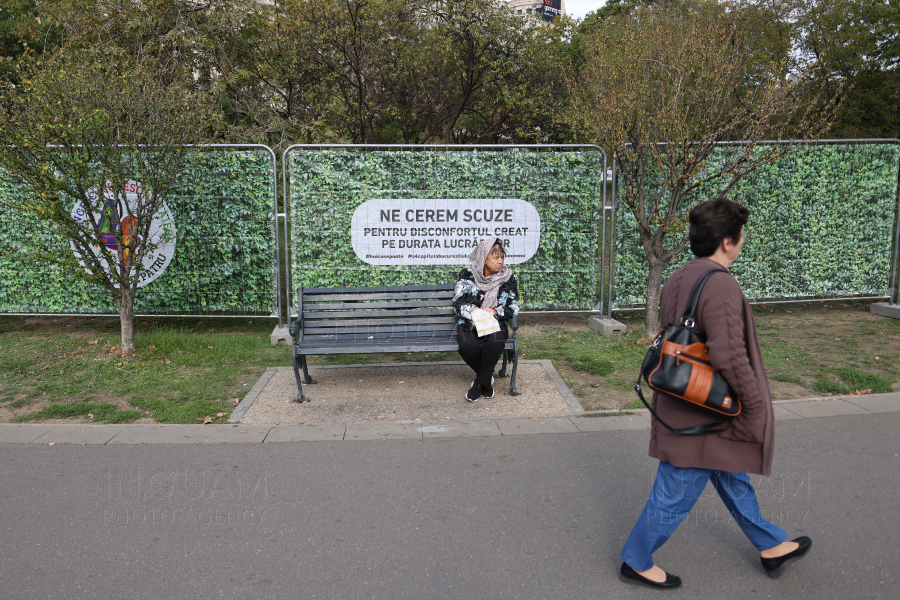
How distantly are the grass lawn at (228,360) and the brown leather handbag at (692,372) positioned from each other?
9.99 ft

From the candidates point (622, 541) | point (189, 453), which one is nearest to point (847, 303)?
point (622, 541)

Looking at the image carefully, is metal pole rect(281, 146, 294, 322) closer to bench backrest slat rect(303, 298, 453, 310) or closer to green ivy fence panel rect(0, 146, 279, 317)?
green ivy fence panel rect(0, 146, 279, 317)

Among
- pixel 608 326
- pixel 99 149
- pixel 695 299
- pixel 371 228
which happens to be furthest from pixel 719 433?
pixel 99 149

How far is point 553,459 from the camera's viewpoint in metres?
4.61

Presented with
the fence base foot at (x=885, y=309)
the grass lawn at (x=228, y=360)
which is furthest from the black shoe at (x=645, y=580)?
the fence base foot at (x=885, y=309)

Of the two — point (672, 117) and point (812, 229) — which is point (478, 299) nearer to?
point (672, 117)

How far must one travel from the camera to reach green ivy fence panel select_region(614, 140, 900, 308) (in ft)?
28.7

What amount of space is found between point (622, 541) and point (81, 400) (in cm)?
477

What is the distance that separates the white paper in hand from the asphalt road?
45.0 inches

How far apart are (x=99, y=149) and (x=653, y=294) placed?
6194 mm

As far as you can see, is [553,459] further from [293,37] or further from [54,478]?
[293,37]

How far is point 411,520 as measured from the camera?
12.2ft

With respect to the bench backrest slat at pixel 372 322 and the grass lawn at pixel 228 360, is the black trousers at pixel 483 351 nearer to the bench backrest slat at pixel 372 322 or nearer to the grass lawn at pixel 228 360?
the bench backrest slat at pixel 372 322

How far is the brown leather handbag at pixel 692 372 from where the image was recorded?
2689 millimetres
